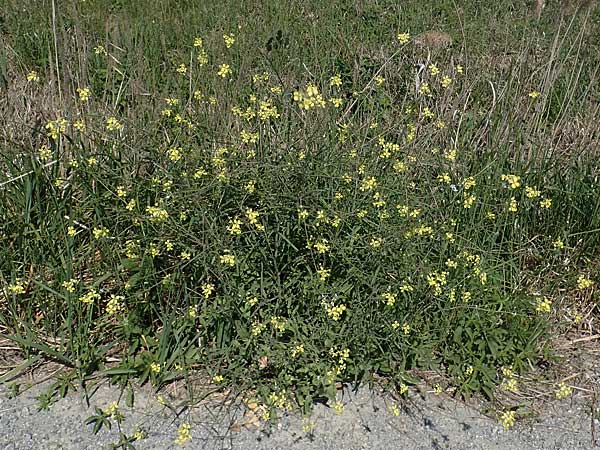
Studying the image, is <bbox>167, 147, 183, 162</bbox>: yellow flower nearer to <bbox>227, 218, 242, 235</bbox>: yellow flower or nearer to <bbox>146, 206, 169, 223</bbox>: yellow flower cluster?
<bbox>146, 206, 169, 223</bbox>: yellow flower cluster

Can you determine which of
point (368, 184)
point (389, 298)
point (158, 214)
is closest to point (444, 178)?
point (368, 184)

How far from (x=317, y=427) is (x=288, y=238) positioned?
2.54 feet

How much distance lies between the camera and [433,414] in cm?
271

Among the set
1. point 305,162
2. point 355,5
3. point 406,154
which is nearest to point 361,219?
point 305,162

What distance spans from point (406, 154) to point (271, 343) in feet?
3.79

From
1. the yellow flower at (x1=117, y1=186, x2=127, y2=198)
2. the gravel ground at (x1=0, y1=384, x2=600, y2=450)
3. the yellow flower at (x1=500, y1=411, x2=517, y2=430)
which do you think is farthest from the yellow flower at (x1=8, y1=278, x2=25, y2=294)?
the yellow flower at (x1=500, y1=411, x2=517, y2=430)

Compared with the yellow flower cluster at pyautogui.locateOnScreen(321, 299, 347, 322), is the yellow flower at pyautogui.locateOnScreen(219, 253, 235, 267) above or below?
above

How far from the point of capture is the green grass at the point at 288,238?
Result: 273 cm

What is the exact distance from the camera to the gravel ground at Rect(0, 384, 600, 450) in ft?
8.37

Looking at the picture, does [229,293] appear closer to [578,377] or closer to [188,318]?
[188,318]

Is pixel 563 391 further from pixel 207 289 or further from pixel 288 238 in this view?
pixel 207 289

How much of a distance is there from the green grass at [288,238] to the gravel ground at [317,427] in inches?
4.1

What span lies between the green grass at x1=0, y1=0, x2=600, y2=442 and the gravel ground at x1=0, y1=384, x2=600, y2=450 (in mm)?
105

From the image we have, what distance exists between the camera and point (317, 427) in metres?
2.62
